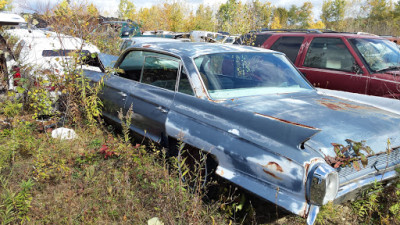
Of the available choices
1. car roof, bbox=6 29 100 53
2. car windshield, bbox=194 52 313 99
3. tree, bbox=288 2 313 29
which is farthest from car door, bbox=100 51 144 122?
tree, bbox=288 2 313 29

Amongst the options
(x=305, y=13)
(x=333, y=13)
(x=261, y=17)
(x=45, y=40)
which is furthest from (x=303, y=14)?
(x=45, y=40)

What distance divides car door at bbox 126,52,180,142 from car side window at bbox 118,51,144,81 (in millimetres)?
126

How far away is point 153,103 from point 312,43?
3.84m

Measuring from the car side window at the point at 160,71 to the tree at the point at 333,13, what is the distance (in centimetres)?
5079

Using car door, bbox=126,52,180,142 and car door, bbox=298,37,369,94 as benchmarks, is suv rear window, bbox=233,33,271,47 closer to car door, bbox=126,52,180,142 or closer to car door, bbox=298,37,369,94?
car door, bbox=298,37,369,94

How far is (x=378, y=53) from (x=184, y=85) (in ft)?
13.1

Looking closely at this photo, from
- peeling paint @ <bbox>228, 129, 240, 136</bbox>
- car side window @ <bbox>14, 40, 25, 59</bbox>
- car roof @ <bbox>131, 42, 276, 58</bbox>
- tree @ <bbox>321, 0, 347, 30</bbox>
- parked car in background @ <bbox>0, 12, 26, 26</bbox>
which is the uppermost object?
tree @ <bbox>321, 0, 347, 30</bbox>

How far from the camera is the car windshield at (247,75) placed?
346 centimetres

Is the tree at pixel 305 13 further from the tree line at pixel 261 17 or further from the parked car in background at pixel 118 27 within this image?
the parked car in background at pixel 118 27

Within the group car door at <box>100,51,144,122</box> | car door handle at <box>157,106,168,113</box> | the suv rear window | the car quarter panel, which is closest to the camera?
the car quarter panel

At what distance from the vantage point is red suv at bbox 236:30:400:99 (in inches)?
204

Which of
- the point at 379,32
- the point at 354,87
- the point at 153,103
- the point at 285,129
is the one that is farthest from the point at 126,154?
the point at 379,32

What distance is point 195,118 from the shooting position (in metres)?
3.12

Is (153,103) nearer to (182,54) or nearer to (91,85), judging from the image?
(182,54)
